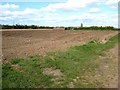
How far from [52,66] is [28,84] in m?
3.60

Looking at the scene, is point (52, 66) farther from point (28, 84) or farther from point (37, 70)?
point (28, 84)

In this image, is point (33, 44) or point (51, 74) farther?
point (33, 44)

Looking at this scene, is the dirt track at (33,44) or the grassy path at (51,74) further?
the dirt track at (33,44)

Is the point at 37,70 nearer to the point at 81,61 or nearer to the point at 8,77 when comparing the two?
the point at 8,77

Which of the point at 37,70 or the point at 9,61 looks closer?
the point at 37,70

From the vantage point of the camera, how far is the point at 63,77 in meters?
10.1

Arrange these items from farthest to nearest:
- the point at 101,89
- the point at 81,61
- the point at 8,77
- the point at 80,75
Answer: the point at 81,61 → the point at 80,75 → the point at 8,77 → the point at 101,89

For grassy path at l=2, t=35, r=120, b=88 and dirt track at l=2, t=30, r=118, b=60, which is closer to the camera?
grassy path at l=2, t=35, r=120, b=88

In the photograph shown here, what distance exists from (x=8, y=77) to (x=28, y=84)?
1.24 metres

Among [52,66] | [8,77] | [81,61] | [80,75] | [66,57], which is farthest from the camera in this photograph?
[66,57]

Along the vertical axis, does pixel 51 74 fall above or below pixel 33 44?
below

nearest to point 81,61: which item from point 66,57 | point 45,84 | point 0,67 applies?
point 66,57

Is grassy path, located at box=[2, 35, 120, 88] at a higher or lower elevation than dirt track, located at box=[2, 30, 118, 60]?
lower

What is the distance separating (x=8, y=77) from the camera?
9742mm
